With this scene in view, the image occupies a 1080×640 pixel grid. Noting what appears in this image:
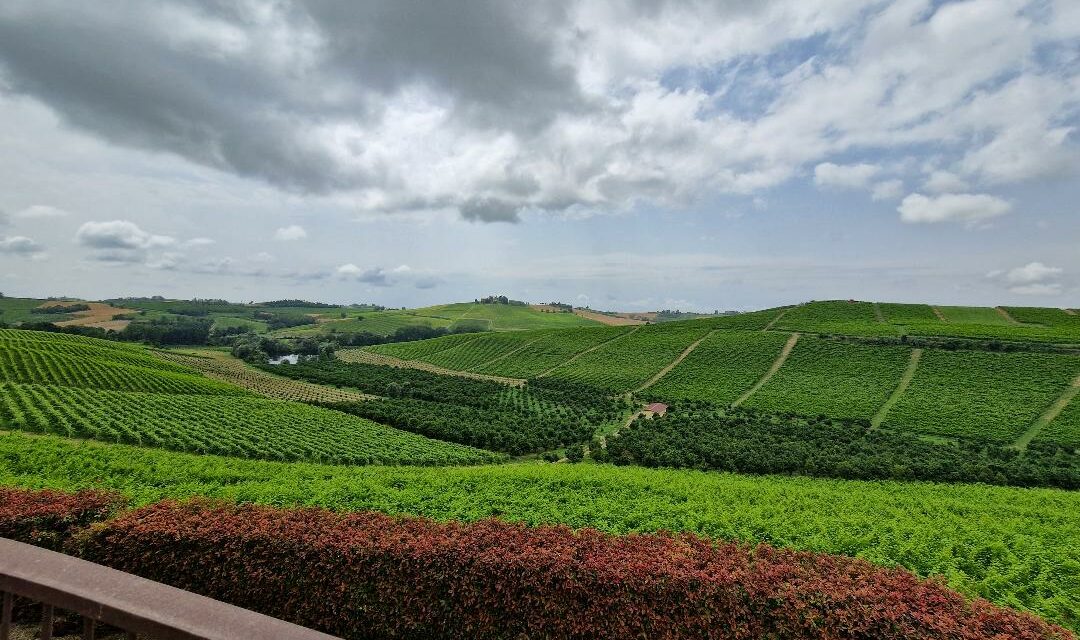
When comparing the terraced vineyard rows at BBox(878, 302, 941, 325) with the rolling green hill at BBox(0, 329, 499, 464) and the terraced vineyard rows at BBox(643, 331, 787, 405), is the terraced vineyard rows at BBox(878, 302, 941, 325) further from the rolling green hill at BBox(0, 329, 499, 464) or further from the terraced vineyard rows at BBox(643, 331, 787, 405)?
the rolling green hill at BBox(0, 329, 499, 464)

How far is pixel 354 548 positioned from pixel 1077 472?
51271 mm

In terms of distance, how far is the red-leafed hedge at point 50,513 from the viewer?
798 cm

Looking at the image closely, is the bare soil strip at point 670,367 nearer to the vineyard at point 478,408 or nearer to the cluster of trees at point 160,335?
the vineyard at point 478,408

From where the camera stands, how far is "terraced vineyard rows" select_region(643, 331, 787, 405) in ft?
230

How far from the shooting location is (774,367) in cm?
7462

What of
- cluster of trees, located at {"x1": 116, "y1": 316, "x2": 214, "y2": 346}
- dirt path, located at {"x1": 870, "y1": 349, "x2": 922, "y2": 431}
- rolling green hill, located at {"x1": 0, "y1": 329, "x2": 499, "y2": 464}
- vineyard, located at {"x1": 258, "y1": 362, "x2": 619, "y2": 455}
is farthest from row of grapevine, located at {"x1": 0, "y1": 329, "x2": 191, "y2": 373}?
dirt path, located at {"x1": 870, "y1": 349, "x2": 922, "y2": 431}

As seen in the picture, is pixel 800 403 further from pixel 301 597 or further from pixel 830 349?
pixel 301 597

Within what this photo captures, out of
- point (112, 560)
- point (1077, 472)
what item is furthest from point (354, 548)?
point (1077, 472)

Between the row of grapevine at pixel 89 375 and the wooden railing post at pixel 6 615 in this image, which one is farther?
the row of grapevine at pixel 89 375

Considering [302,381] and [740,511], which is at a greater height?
[740,511]

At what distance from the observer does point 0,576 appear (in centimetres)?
349

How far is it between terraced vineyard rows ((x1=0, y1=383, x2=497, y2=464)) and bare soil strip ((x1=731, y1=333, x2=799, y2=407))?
38.4 m

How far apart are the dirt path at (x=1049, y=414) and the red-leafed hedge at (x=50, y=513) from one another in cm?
6443

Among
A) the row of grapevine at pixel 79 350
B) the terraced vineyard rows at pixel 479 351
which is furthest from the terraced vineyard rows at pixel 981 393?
the row of grapevine at pixel 79 350
